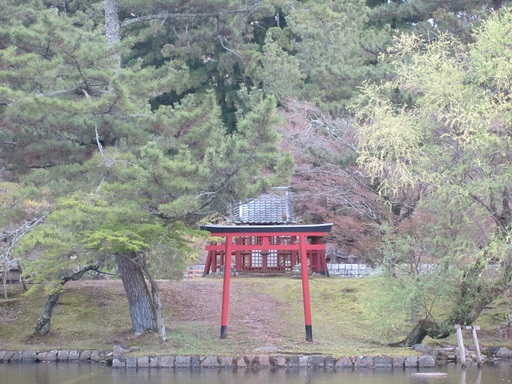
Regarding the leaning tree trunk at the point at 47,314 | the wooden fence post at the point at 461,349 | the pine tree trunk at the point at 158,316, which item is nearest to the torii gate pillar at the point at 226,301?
the pine tree trunk at the point at 158,316

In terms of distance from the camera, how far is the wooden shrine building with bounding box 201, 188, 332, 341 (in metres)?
18.2

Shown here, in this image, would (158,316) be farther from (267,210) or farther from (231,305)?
(267,210)

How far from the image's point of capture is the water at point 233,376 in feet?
48.3

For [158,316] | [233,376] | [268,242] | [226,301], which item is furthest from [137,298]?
[268,242]

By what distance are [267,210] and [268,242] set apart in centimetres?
133

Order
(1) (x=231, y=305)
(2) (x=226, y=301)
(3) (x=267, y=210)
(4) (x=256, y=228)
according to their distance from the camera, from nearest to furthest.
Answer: (2) (x=226, y=301) < (4) (x=256, y=228) < (1) (x=231, y=305) < (3) (x=267, y=210)

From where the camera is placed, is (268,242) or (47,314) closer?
(47,314)

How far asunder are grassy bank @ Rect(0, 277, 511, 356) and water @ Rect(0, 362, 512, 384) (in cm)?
104

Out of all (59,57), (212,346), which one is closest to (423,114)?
(212,346)

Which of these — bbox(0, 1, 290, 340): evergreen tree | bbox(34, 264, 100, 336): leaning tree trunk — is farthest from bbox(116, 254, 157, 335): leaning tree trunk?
bbox(34, 264, 100, 336): leaning tree trunk

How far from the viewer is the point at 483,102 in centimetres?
1538

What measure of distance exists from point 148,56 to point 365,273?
11205 millimetres

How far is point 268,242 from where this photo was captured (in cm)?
2312

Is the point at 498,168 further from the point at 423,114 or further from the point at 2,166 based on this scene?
the point at 2,166
